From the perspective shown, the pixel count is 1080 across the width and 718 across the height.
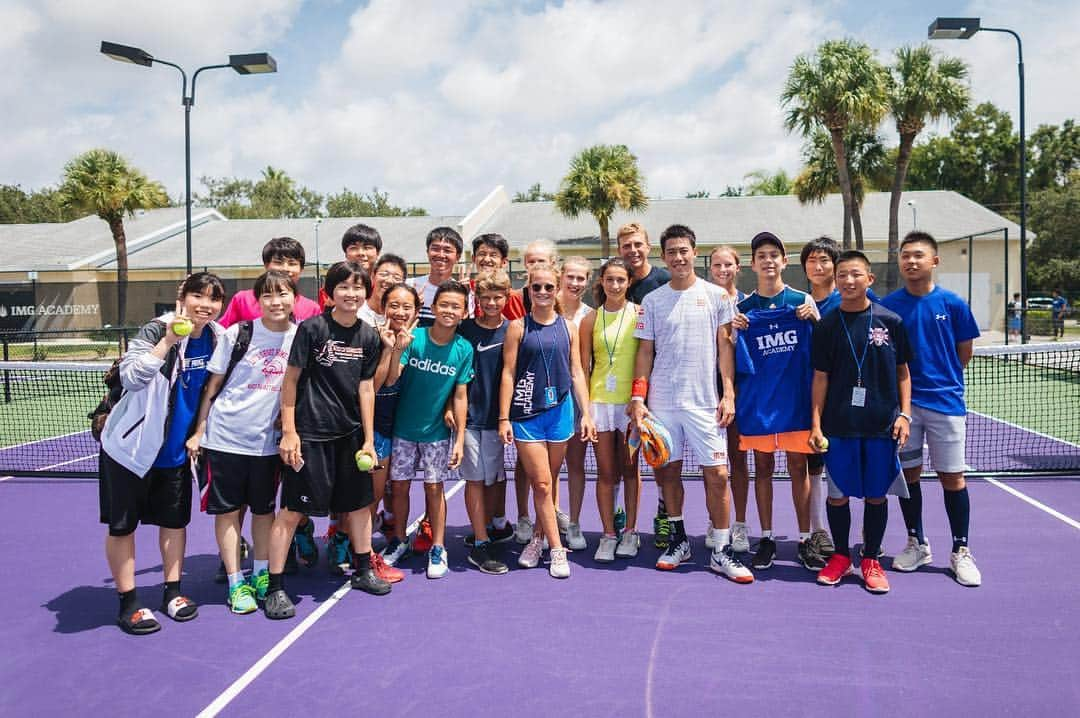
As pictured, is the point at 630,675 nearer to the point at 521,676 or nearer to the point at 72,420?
the point at 521,676

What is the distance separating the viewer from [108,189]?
1056 inches

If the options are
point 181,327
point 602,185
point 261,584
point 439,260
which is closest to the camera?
point 181,327

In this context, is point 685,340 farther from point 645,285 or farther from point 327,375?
point 327,375

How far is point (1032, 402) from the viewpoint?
1120cm

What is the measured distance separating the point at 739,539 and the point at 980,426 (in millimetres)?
5839

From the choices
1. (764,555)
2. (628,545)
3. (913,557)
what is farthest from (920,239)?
(628,545)

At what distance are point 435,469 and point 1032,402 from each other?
10.2 metres

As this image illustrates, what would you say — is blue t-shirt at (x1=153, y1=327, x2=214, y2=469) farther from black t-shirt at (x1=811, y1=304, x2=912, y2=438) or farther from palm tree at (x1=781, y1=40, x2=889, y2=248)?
palm tree at (x1=781, y1=40, x2=889, y2=248)

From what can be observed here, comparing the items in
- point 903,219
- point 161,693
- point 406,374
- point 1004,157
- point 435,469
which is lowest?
point 161,693

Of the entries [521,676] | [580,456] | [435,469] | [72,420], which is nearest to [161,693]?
[521,676]

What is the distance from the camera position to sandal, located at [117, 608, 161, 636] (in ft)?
12.5

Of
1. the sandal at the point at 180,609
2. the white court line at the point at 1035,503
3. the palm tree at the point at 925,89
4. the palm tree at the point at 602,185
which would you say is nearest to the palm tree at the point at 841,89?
the palm tree at the point at 925,89

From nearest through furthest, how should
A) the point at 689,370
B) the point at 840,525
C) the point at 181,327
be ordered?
the point at 181,327, the point at 840,525, the point at 689,370

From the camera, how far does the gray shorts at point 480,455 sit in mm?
4703
